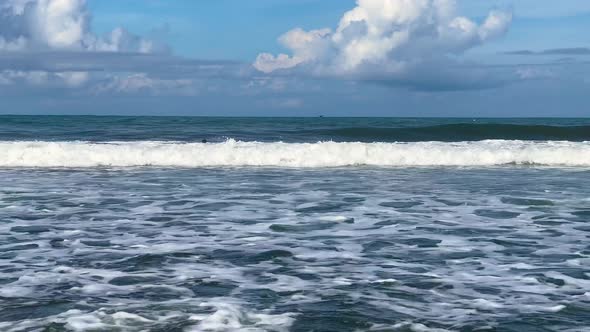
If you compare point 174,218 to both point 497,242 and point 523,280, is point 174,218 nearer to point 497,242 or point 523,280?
point 497,242

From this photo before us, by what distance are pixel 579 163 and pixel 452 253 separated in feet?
51.2

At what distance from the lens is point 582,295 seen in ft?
19.6

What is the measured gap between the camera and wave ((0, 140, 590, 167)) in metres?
20.7

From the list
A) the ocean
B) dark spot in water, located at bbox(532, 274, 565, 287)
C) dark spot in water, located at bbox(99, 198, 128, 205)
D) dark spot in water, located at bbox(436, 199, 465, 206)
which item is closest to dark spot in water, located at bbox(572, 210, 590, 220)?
the ocean

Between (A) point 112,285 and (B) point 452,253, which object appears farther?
(B) point 452,253

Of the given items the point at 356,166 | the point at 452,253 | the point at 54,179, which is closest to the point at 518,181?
the point at 356,166

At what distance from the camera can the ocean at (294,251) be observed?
Answer: 5383mm

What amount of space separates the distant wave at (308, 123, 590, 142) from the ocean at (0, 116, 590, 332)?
53.8 ft

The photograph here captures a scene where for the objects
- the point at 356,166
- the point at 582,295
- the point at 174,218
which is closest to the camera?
the point at 582,295

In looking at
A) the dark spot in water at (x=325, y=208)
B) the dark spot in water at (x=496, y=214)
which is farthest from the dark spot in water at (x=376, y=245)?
the dark spot in water at (x=496, y=214)

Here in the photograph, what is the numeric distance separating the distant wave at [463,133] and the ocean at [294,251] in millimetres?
16386

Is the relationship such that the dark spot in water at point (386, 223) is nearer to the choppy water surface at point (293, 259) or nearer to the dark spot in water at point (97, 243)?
the choppy water surface at point (293, 259)

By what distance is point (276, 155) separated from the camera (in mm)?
21281

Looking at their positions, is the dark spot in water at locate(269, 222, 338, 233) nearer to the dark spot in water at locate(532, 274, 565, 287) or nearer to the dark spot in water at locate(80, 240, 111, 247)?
the dark spot in water at locate(80, 240, 111, 247)
